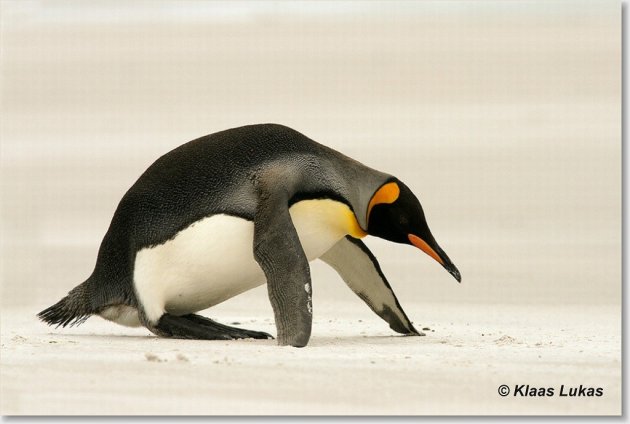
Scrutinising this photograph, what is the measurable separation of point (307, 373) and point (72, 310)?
2559 mm

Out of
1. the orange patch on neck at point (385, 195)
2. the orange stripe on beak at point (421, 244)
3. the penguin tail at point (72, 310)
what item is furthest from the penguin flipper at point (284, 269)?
the penguin tail at point (72, 310)

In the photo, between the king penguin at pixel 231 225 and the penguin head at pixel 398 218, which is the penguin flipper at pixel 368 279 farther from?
the penguin head at pixel 398 218

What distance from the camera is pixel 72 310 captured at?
7781 millimetres

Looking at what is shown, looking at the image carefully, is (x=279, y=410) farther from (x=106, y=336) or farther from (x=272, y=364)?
(x=106, y=336)

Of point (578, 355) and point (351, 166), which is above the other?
point (351, 166)

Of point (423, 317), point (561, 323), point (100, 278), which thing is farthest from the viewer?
point (423, 317)

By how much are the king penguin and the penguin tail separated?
1 cm

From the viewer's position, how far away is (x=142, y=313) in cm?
738

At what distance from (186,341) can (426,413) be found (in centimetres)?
233

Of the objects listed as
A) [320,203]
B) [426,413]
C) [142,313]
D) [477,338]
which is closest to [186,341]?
[142,313]

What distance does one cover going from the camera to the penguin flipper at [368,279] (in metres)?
8.09

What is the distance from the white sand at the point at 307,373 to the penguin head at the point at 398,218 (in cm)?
63

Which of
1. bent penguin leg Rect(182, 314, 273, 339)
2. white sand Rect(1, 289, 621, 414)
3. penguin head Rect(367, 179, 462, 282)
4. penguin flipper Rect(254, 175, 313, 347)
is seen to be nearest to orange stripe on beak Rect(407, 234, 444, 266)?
penguin head Rect(367, 179, 462, 282)

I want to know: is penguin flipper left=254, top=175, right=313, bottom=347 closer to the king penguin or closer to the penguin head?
the king penguin
